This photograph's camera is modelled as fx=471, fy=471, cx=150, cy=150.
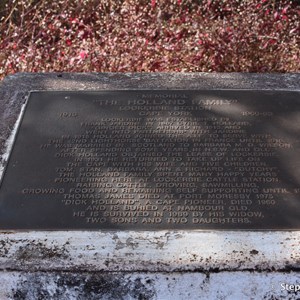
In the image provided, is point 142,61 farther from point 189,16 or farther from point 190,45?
point 189,16

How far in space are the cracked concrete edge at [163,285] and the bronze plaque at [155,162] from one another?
0.83 feet

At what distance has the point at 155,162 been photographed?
2652 mm

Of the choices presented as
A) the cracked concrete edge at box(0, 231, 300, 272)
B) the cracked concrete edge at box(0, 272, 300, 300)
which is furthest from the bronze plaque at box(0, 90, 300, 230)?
the cracked concrete edge at box(0, 272, 300, 300)

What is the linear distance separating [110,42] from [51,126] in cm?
214

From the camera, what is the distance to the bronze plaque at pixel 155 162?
92.7 inches

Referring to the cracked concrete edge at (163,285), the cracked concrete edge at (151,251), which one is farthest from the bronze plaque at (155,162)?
the cracked concrete edge at (163,285)

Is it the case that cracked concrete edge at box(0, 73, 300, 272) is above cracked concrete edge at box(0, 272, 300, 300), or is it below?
above

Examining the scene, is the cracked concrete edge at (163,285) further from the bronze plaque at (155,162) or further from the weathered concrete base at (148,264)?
the bronze plaque at (155,162)

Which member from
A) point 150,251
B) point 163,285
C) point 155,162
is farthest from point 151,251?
point 155,162

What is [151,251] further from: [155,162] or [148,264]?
[155,162]

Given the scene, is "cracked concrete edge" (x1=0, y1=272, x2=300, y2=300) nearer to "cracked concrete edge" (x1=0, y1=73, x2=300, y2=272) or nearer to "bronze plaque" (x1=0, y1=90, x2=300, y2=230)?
"cracked concrete edge" (x1=0, y1=73, x2=300, y2=272)

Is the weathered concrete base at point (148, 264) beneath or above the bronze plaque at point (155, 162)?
beneath

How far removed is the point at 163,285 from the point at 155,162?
747mm

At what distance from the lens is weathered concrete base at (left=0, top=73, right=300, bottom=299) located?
7.02ft
